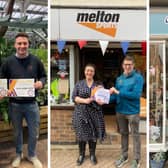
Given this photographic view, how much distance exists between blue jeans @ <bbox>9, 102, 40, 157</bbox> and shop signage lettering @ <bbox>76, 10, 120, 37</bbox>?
3.25 feet

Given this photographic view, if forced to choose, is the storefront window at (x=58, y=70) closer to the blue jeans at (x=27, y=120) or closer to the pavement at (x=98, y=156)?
the blue jeans at (x=27, y=120)

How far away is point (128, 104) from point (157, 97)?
4.88 feet

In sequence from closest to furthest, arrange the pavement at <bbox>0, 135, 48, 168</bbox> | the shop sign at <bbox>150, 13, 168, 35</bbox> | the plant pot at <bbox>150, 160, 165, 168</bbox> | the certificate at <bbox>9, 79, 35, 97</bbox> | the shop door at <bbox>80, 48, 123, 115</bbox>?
the certificate at <bbox>9, 79, 35, 97</bbox> → the shop door at <bbox>80, 48, 123, 115</bbox> → the pavement at <bbox>0, 135, 48, 168</bbox> → the plant pot at <bbox>150, 160, 165, 168</bbox> → the shop sign at <bbox>150, 13, 168, 35</bbox>

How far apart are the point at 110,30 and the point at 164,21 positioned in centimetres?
136

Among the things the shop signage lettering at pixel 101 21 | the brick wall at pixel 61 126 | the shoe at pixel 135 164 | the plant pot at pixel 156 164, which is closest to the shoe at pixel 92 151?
the brick wall at pixel 61 126

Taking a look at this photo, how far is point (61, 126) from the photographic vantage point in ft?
14.5

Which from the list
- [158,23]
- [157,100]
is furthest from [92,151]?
[158,23]

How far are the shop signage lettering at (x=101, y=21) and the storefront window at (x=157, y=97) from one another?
61.3 inches

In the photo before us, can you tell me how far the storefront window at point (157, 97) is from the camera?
18.5ft

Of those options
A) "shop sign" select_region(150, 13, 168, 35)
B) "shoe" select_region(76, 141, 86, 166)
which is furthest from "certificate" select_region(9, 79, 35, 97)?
"shop sign" select_region(150, 13, 168, 35)

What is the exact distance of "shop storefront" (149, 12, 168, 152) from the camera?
18.2ft

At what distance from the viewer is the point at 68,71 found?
13.8ft

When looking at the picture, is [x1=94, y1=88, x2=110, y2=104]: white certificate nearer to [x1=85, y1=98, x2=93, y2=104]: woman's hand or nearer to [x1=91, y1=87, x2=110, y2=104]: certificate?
[x1=91, y1=87, x2=110, y2=104]: certificate

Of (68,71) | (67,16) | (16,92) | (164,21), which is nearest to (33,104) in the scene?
(16,92)
